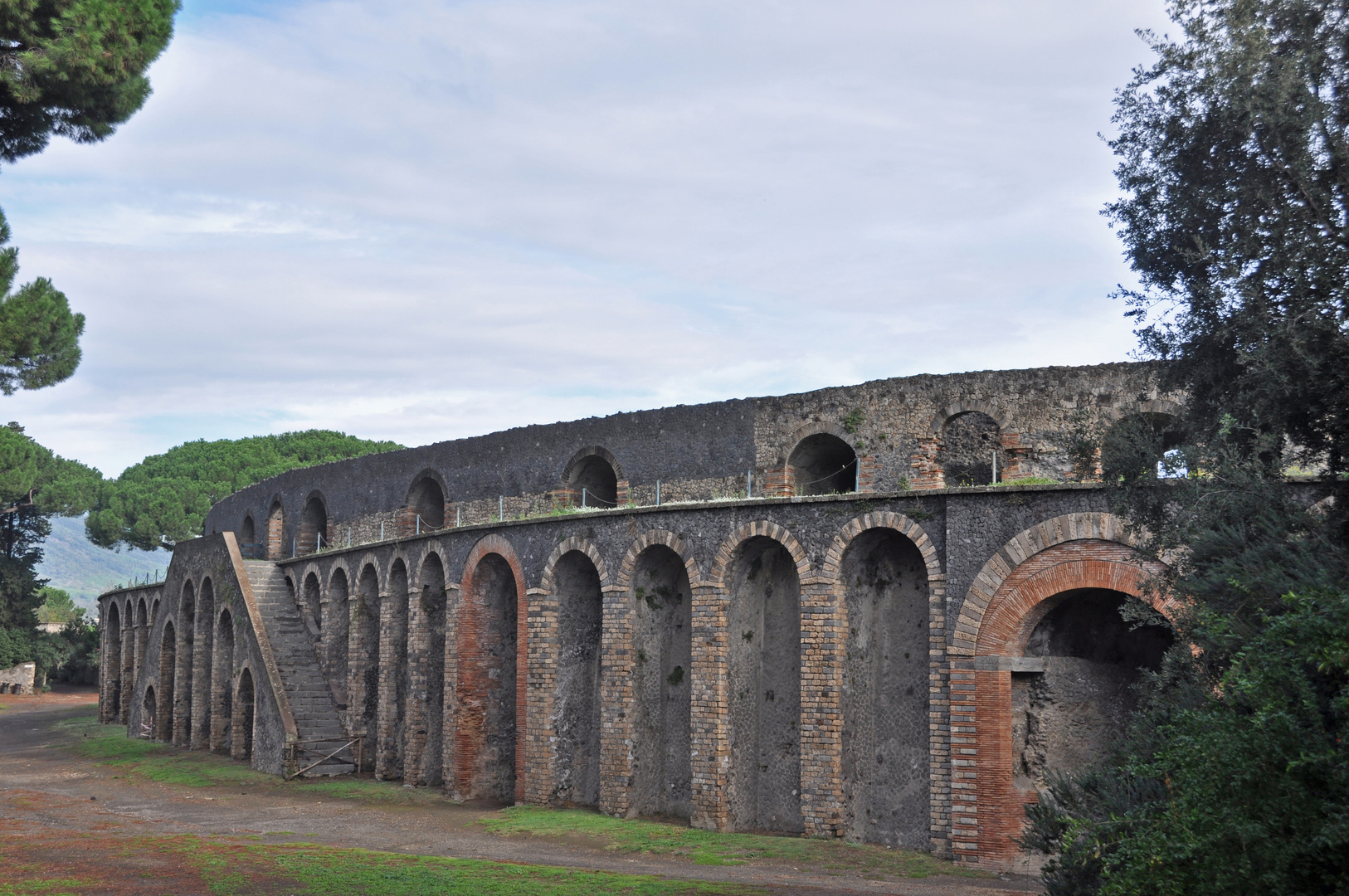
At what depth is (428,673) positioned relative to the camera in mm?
22969

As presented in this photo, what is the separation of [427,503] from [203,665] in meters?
8.96

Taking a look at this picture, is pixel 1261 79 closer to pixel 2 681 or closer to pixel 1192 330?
pixel 1192 330

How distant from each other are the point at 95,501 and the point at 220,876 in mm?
46363

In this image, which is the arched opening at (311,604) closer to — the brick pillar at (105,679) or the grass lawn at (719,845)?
the grass lawn at (719,845)

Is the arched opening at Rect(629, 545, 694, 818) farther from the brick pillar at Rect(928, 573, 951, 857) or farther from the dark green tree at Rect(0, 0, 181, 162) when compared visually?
the dark green tree at Rect(0, 0, 181, 162)

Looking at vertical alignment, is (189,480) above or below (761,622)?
above

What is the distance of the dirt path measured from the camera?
12.8m

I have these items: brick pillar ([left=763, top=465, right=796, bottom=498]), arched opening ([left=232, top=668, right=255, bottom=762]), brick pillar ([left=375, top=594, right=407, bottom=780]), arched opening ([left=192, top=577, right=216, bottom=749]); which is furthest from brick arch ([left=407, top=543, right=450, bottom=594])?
arched opening ([left=192, top=577, right=216, bottom=749])

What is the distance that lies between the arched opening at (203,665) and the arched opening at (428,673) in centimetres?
1034

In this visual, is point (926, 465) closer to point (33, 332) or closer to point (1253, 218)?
point (1253, 218)

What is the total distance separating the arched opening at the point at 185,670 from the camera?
32469 mm

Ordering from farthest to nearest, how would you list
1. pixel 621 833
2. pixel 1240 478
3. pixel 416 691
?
pixel 416 691 → pixel 621 833 → pixel 1240 478

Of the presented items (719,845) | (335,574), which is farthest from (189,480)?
(719,845)

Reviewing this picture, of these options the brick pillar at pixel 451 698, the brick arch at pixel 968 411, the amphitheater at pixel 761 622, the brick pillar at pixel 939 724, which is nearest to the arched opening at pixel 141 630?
the amphitheater at pixel 761 622
